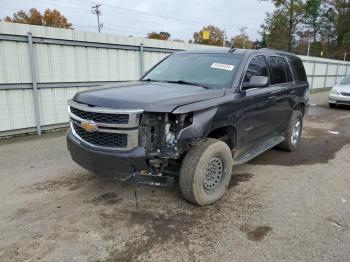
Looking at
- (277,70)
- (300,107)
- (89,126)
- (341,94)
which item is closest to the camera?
(89,126)

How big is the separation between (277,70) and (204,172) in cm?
297

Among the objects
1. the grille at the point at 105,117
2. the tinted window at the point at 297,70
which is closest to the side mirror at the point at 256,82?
the grille at the point at 105,117

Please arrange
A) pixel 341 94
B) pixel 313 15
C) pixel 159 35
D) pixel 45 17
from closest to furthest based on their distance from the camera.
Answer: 1. pixel 341 94
2. pixel 313 15
3. pixel 45 17
4. pixel 159 35

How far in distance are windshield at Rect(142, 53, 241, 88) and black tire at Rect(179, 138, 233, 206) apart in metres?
0.94

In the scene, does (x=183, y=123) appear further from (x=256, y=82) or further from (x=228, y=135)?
(x=256, y=82)

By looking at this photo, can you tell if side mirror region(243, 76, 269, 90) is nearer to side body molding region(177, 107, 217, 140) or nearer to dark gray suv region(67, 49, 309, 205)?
dark gray suv region(67, 49, 309, 205)

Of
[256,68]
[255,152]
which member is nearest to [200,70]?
[256,68]

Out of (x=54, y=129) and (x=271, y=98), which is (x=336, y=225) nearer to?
(x=271, y=98)

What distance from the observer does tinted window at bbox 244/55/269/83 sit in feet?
15.1

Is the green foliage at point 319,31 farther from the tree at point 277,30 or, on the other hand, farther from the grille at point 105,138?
the grille at point 105,138

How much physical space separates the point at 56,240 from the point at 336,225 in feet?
10.2

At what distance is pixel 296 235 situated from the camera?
3320 mm

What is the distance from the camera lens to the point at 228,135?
4355 mm

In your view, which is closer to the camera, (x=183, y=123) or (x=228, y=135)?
(x=183, y=123)
